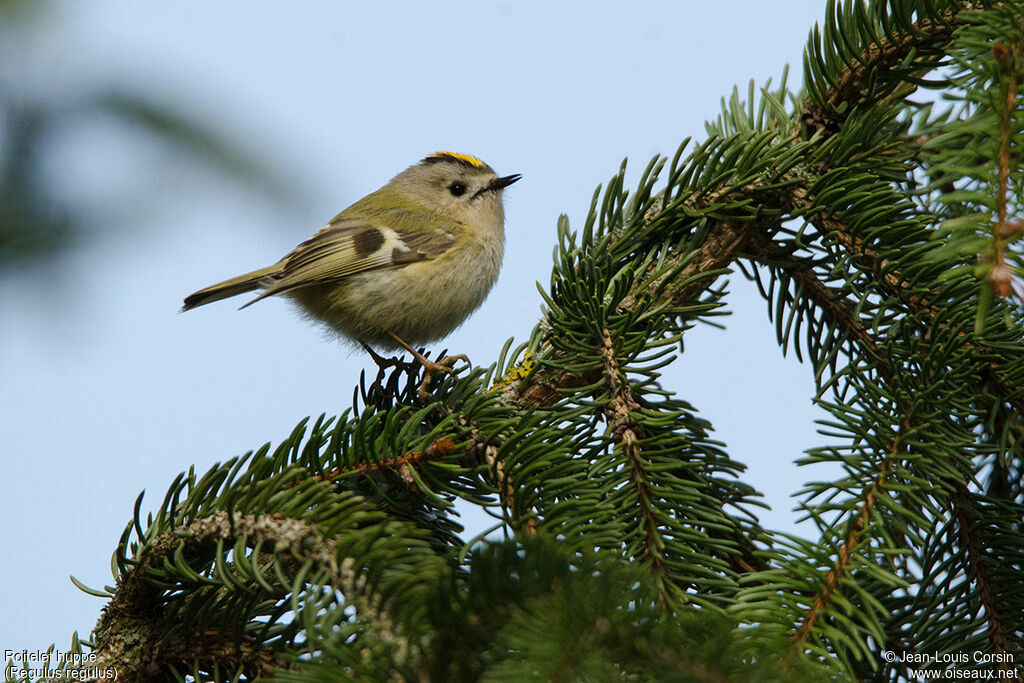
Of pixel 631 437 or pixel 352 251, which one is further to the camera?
pixel 352 251

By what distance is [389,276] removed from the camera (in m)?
2.38

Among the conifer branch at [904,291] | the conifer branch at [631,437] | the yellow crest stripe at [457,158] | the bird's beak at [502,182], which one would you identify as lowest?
the conifer branch at [631,437]

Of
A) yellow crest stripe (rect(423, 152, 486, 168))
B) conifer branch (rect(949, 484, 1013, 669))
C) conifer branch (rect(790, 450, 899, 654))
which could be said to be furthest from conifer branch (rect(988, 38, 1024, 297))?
yellow crest stripe (rect(423, 152, 486, 168))

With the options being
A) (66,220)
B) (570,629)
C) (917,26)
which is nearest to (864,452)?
(570,629)

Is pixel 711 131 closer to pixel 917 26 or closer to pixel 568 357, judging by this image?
pixel 917 26

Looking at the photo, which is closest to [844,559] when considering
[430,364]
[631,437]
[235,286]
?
[631,437]

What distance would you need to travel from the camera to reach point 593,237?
1.39m

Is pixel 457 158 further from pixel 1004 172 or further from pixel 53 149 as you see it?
pixel 1004 172

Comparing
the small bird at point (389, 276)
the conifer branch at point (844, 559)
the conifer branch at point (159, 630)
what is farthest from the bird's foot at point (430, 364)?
the conifer branch at point (844, 559)

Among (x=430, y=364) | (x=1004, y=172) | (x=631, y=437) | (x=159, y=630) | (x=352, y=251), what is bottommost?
(x=159, y=630)

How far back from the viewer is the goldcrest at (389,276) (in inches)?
92.0

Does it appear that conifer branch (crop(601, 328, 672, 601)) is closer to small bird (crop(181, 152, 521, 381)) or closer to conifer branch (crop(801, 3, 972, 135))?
conifer branch (crop(801, 3, 972, 135))

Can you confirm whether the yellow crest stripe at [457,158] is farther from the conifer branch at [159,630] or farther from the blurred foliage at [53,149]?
the conifer branch at [159,630]

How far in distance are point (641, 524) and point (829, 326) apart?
610mm
